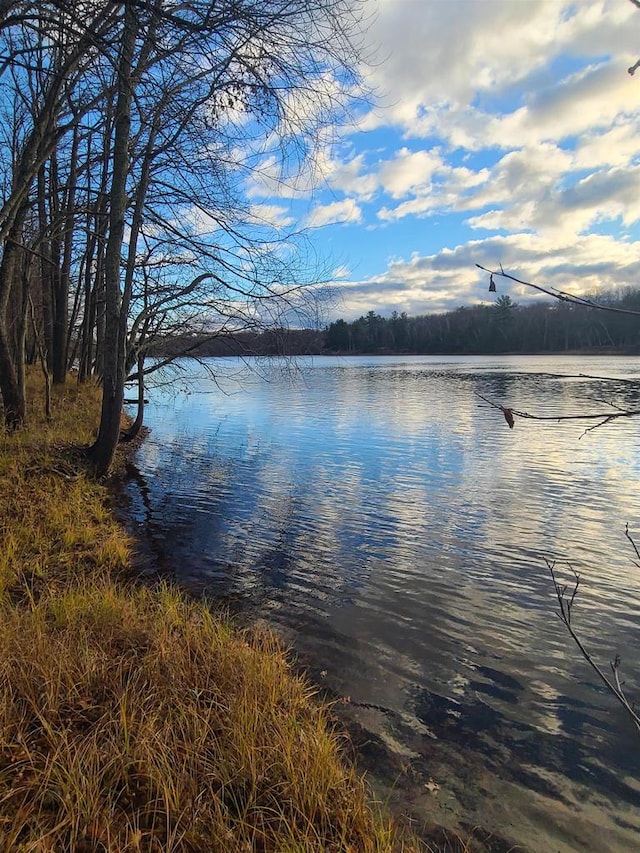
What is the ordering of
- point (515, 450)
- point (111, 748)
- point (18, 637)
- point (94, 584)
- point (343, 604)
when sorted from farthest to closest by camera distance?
point (515, 450)
point (343, 604)
point (94, 584)
point (18, 637)
point (111, 748)

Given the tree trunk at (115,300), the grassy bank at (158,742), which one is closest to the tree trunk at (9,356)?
the tree trunk at (115,300)

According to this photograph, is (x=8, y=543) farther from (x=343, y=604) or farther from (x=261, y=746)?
(x=261, y=746)

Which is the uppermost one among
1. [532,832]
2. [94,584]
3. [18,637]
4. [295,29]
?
[295,29]

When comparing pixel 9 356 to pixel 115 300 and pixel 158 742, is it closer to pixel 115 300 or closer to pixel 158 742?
pixel 115 300

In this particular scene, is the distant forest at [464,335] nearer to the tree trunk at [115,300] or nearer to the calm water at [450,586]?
the calm water at [450,586]

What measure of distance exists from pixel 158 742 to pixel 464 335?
105668mm

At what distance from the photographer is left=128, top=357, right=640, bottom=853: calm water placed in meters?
3.45

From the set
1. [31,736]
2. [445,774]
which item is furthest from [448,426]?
[31,736]

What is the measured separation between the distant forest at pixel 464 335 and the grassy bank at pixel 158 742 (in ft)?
8.10

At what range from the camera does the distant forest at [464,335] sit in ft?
5.46

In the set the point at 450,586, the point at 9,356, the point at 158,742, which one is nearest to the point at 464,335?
the point at 9,356

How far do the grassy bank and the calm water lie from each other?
765mm

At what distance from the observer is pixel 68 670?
331cm

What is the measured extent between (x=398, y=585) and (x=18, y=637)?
418cm
